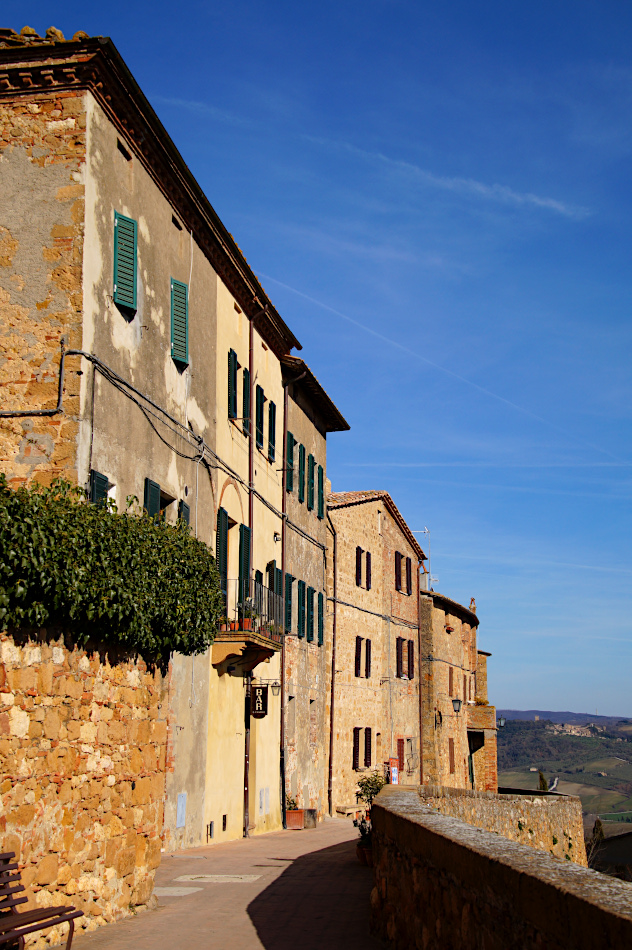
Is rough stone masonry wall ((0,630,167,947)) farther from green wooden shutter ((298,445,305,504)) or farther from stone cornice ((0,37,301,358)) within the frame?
green wooden shutter ((298,445,305,504))

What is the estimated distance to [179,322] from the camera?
14.5 meters

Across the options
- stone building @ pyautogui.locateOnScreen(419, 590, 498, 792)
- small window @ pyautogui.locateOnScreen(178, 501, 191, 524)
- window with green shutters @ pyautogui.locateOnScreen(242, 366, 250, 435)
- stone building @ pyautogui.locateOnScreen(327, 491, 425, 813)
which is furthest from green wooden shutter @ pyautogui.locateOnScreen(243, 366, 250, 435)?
stone building @ pyautogui.locateOnScreen(419, 590, 498, 792)

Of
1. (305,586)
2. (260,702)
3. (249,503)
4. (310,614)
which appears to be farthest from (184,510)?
(310,614)

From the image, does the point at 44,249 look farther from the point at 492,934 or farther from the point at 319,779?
the point at 319,779

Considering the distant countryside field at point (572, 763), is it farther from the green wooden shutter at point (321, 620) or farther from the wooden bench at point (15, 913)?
the wooden bench at point (15, 913)

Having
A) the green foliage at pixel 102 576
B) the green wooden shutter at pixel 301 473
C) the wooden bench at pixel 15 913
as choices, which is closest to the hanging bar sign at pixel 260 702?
the green wooden shutter at pixel 301 473

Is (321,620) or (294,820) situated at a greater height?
(321,620)

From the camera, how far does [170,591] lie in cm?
1002

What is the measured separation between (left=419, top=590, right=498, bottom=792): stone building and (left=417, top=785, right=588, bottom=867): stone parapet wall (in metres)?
15.5

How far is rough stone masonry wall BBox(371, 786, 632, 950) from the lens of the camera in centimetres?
367

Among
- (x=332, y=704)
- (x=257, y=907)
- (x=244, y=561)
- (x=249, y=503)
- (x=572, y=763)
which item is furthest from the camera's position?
(x=572, y=763)

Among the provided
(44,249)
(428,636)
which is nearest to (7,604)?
(44,249)

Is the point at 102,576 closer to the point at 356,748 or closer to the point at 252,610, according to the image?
the point at 252,610

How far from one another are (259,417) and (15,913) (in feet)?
45.6
